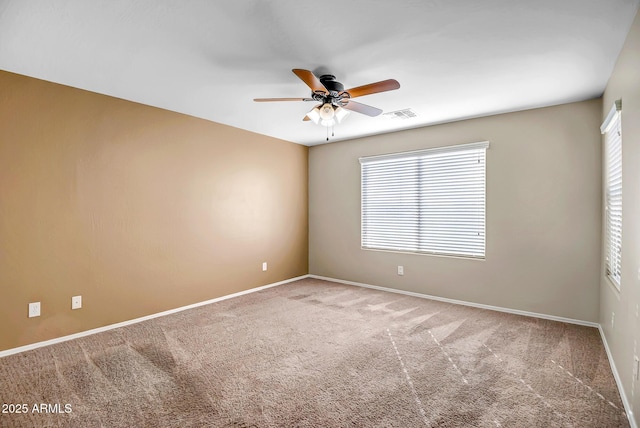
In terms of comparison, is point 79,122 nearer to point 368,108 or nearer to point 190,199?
point 190,199

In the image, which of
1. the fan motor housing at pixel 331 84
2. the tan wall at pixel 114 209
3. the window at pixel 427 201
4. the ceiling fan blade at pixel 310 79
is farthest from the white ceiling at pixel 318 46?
the window at pixel 427 201

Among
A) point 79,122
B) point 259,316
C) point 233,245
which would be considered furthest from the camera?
point 233,245

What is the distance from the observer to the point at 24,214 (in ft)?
9.43

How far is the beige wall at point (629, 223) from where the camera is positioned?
74.4 inches

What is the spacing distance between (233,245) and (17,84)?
2.88m

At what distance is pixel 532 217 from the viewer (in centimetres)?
375

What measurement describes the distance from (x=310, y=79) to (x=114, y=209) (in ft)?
8.62

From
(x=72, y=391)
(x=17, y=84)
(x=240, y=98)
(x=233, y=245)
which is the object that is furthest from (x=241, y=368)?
(x=17, y=84)

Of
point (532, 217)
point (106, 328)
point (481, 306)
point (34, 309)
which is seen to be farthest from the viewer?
point (481, 306)

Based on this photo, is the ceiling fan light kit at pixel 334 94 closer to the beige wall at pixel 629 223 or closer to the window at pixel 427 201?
the beige wall at pixel 629 223

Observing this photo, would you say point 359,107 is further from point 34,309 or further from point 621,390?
point 34,309

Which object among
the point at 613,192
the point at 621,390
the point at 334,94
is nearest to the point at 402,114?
the point at 334,94

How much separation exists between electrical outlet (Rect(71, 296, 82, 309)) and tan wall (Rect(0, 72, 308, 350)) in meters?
0.04

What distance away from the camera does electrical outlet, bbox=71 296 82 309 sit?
3154 mm
